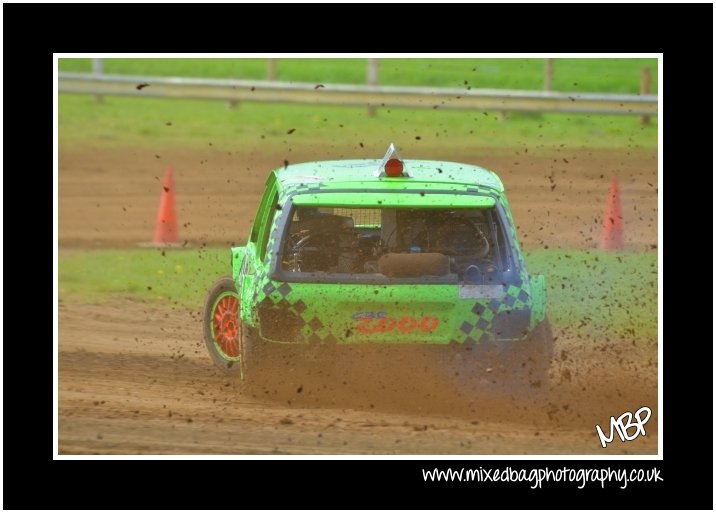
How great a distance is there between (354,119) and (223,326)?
541 inches

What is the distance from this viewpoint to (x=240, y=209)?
18203mm

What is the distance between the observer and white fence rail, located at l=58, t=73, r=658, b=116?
22672 mm

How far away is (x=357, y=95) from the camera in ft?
76.4

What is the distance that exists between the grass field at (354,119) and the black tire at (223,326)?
11331 millimetres

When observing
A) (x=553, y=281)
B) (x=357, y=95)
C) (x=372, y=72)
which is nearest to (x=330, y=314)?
(x=553, y=281)

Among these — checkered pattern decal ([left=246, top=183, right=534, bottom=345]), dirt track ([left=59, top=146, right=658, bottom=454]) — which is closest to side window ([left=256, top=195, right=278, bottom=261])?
checkered pattern decal ([left=246, top=183, right=534, bottom=345])

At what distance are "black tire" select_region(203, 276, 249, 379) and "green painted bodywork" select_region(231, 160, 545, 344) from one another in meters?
1.02

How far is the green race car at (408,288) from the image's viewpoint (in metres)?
8.27

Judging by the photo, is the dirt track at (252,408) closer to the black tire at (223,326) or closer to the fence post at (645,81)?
the black tire at (223,326)

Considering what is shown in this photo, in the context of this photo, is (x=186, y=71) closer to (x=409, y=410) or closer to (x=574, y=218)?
(x=574, y=218)

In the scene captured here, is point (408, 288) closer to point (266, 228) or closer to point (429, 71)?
point (266, 228)

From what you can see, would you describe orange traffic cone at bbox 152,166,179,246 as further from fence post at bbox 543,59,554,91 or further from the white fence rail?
fence post at bbox 543,59,554,91

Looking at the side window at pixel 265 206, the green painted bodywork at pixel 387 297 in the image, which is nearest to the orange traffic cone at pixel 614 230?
the side window at pixel 265 206

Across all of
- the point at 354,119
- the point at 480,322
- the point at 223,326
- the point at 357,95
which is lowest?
the point at 223,326
